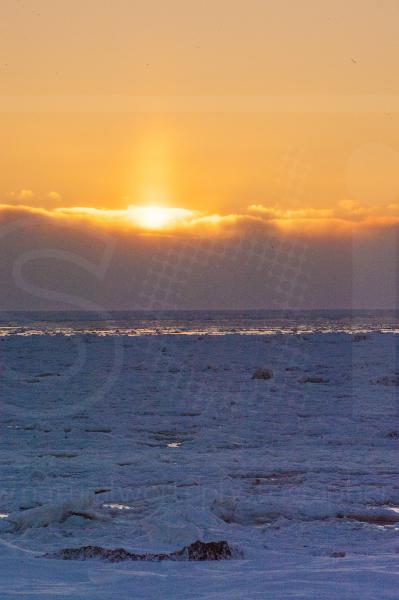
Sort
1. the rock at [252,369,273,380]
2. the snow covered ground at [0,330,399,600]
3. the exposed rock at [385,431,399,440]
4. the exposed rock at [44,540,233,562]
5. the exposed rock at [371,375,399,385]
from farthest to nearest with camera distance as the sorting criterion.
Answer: the rock at [252,369,273,380], the exposed rock at [371,375,399,385], the exposed rock at [385,431,399,440], the exposed rock at [44,540,233,562], the snow covered ground at [0,330,399,600]

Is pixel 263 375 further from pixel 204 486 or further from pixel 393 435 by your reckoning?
pixel 204 486

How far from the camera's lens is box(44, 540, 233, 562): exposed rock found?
5938 millimetres

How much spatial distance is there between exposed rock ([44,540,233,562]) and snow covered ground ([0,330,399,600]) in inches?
6.6

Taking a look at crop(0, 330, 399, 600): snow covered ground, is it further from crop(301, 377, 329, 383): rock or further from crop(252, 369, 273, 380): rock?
crop(252, 369, 273, 380): rock

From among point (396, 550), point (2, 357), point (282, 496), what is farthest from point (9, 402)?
point (2, 357)

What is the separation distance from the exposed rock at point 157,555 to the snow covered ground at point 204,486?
17cm

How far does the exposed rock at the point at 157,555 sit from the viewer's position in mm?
5938

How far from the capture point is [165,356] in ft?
94.8

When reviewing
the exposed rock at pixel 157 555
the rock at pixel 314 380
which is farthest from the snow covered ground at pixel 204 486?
the rock at pixel 314 380

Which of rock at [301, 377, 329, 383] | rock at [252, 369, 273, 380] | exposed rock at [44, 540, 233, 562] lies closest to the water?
rock at [252, 369, 273, 380]

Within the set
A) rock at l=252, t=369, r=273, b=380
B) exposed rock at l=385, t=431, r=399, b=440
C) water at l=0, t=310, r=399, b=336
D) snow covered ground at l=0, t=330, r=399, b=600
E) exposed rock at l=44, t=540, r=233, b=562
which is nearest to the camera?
snow covered ground at l=0, t=330, r=399, b=600

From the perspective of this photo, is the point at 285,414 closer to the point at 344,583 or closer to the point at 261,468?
the point at 261,468

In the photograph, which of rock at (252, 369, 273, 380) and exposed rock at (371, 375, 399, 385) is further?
rock at (252, 369, 273, 380)

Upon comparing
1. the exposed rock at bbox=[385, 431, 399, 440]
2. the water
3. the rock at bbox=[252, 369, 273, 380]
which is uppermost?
the water
